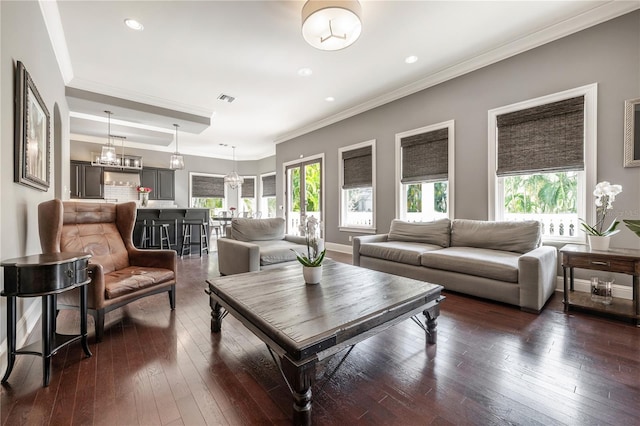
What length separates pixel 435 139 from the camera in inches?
174

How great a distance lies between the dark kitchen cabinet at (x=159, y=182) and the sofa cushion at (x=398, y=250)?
7363mm

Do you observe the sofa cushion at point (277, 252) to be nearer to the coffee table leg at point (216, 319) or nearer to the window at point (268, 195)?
the coffee table leg at point (216, 319)

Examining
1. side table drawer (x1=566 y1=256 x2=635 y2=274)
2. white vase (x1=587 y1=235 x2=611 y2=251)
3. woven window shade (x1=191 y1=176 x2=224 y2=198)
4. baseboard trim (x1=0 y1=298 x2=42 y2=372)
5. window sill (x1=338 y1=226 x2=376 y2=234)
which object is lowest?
baseboard trim (x1=0 y1=298 x2=42 y2=372)

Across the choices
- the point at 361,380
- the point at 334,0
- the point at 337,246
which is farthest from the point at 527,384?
the point at 337,246

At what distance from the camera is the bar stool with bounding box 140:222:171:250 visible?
5.47 m

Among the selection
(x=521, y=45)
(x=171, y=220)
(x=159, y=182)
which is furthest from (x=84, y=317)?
(x=159, y=182)

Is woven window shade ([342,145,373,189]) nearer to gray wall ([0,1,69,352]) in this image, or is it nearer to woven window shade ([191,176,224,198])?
gray wall ([0,1,69,352])

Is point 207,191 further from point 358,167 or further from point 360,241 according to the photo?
point 360,241

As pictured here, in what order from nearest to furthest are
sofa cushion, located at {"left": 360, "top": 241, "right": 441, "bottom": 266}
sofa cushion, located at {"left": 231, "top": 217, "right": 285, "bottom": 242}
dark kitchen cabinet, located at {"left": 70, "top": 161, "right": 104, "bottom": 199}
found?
sofa cushion, located at {"left": 360, "top": 241, "right": 441, "bottom": 266} → sofa cushion, located at {"left": 231, "top": 217, "right": 285, "bottom": 242} → dark kitchen cabinet, located at {"left": 70, "top": 161, "right": 104, "bottom": 199}

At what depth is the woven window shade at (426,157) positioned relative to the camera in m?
4.35

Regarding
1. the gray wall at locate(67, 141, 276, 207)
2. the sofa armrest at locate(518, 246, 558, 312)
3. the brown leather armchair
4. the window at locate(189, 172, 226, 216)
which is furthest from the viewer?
the window at locate(189, 172, 226, 216)

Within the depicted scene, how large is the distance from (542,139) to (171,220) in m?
6.66

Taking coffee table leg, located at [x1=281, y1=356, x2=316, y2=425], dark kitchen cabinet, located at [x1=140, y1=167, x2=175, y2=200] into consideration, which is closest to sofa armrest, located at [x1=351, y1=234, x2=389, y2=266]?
coffee table leg, located at [x1=281, y1=356, x2=316, y2=425]

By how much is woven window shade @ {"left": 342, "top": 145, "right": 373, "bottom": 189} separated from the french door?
2.92 feet
